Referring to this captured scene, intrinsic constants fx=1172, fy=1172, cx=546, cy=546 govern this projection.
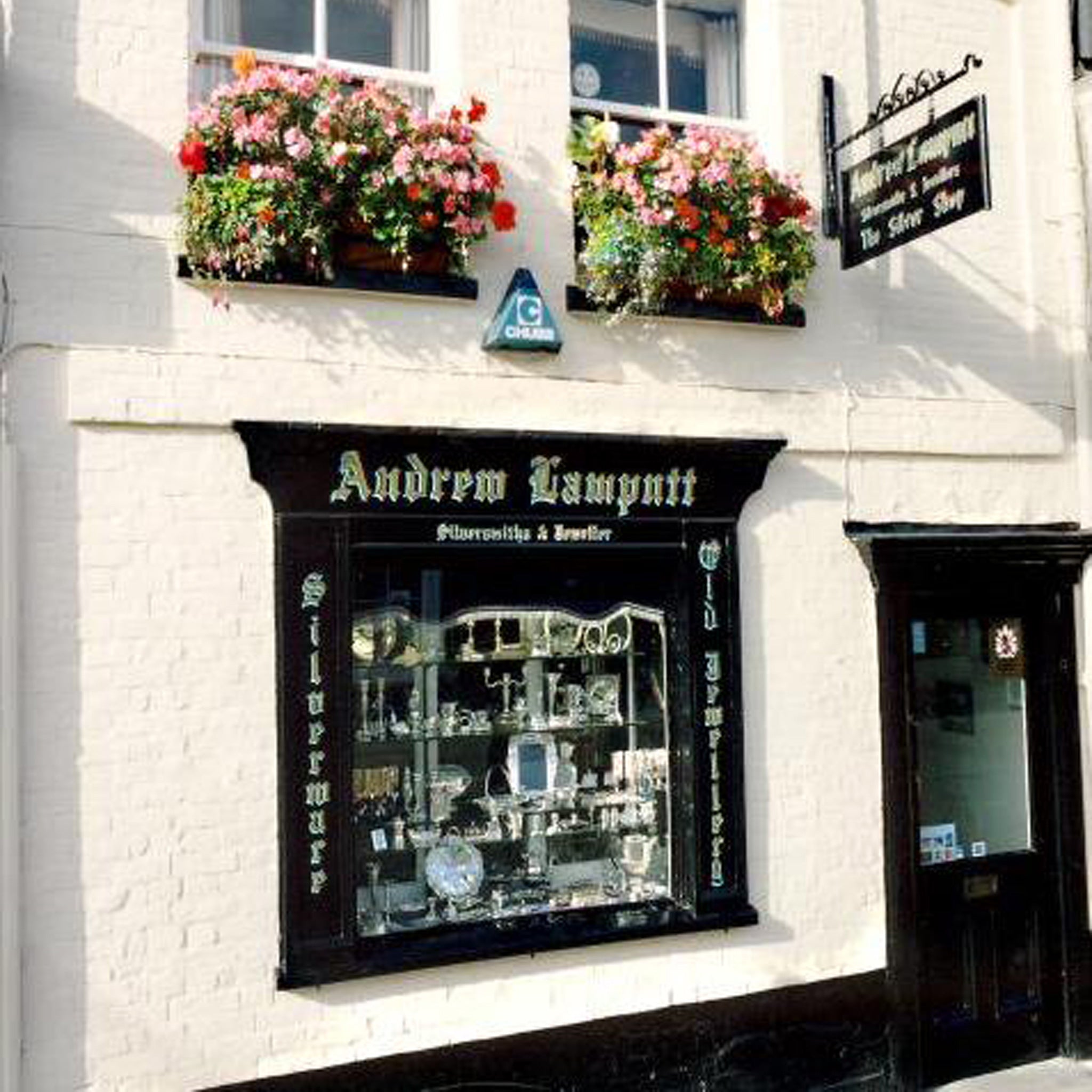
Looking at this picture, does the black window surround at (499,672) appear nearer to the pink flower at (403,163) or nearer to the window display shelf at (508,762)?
the window display shelf at (508,762)

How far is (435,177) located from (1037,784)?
14.7 ft

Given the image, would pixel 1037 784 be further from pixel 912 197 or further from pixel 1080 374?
pixel 912 197

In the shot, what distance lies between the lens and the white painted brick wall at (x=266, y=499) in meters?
4.46

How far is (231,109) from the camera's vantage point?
15.4ft

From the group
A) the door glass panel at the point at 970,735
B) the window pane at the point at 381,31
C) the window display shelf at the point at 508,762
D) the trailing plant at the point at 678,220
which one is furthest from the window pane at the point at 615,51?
the door glass panel at the point at 970,735

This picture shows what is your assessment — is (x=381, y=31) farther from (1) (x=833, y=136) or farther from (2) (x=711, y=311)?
(1) (x=833, y=136)

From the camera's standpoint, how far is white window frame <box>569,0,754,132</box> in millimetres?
5715

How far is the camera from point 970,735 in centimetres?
638

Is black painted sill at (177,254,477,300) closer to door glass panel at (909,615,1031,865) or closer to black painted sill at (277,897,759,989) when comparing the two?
black painted sill at (277,897,759,989)

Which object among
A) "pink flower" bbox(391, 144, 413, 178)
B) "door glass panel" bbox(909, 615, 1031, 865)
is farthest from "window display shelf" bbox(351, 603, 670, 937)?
"pink flower" bbox(391, 144, 413, 178)

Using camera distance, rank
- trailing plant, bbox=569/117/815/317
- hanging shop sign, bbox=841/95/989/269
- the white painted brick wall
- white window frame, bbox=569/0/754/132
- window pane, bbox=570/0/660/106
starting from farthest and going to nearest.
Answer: window pane, bbox=570/0/660/106
white window frame, bbox=569/0/754/132
trailing plant, bbox=569/117/815/317
hanging shop sign, bbox=841/95/989/269
the white painted brick wall

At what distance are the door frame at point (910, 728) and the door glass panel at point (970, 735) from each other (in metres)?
0.17

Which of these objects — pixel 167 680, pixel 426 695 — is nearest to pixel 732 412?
pixel 426 695

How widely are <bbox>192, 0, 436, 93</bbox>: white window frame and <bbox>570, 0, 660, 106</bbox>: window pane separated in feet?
2.59
